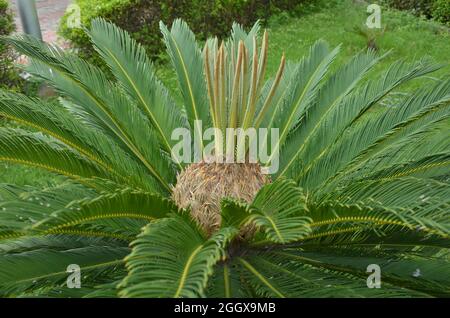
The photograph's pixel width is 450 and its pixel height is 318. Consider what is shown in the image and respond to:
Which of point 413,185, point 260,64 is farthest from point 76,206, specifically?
point 413,185

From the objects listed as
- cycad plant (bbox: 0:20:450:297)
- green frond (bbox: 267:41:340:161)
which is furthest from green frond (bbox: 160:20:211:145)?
green frond (bbox: 267:41:340:161)

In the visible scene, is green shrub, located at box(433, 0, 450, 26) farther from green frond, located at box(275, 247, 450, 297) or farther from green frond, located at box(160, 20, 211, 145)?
green frond, located at box(275, 247, 450, 297)

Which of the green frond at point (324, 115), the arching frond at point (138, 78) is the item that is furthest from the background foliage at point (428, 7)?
the arching frond at point (138, 78)

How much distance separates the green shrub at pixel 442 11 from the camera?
9906mm

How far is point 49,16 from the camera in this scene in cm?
1148

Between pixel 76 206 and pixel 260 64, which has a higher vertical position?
pixel 260 64

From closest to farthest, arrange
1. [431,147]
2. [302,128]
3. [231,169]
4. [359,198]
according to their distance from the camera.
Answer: [359,198], [231,169], [431,147], [302,128]

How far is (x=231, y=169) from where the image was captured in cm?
270

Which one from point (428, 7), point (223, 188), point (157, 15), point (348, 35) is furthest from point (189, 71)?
point (428, 7)

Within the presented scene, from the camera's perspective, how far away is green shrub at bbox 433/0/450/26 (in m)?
9.91

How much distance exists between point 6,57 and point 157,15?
250cm

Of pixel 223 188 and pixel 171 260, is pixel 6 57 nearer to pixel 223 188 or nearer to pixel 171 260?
pixel 223 188

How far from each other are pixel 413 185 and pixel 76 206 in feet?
4.52
